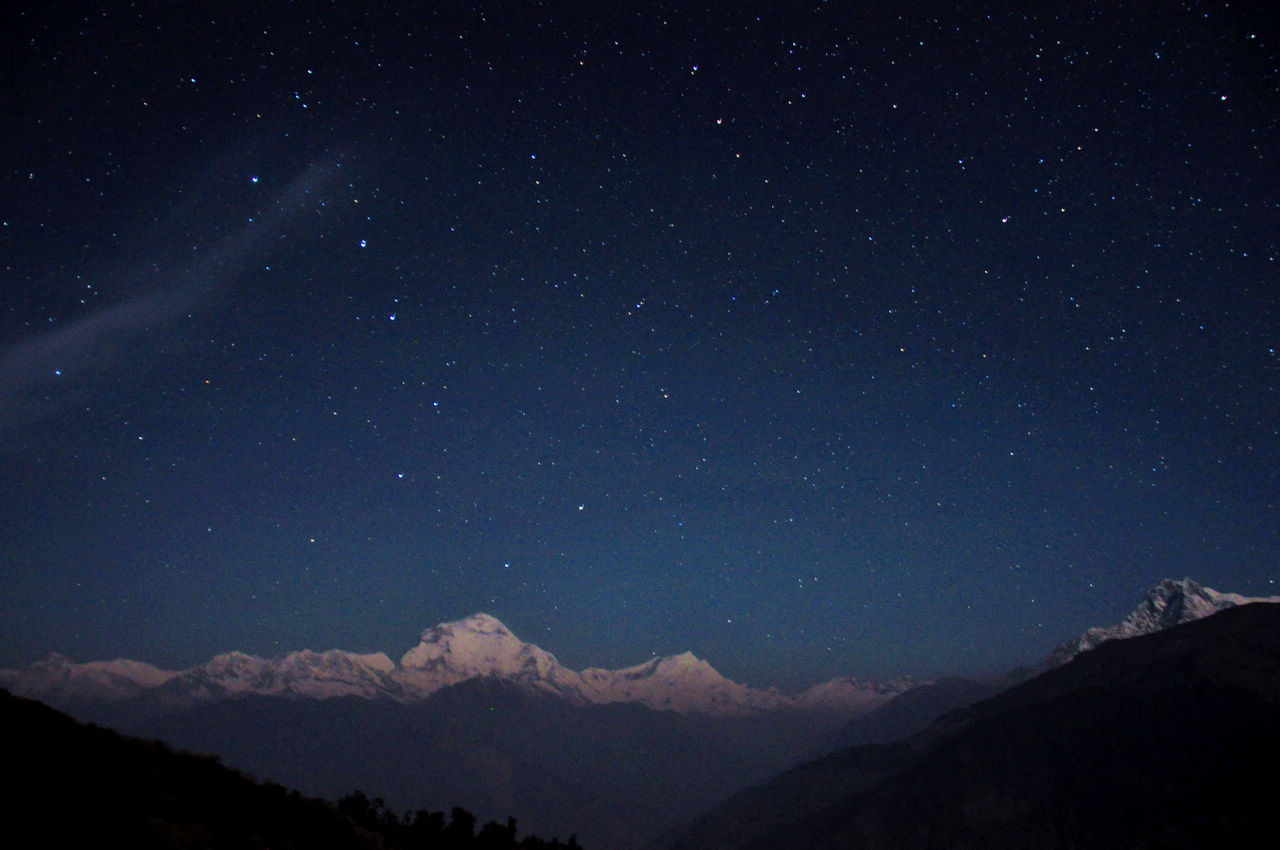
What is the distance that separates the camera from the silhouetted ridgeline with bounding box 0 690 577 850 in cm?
1307

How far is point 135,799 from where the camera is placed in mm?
15414

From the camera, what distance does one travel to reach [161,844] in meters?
13.3

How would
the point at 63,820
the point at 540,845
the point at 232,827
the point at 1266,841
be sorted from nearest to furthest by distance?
1. the point at 63,820
2. the point at 232,827
3. the point at 540,845
4. the point at 1266,841

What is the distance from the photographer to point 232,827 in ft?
52.9

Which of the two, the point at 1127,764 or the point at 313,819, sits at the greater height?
the point at 313,819

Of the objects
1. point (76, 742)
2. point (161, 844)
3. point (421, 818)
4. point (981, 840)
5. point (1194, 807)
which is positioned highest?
point (76, 742)

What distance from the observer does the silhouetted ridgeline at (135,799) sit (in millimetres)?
13070

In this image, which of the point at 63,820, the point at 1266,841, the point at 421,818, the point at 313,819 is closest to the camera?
the point at 63,820

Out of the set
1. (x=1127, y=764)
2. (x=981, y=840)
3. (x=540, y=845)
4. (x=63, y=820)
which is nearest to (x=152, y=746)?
(x=63, y=820)

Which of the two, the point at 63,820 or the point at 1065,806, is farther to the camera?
the point at 1065,806

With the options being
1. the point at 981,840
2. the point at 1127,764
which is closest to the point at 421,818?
the point at 981,840

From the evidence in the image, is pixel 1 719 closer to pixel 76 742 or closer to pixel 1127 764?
pixel 76 742

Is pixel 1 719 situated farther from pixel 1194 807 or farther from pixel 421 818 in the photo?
pixel 1194 807

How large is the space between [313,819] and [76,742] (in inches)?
278
